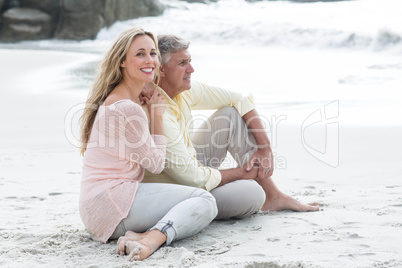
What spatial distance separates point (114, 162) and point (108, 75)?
491 mm

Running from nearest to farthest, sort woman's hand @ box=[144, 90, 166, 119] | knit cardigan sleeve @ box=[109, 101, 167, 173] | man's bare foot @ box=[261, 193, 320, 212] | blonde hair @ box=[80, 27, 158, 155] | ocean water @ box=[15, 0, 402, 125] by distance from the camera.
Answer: knit cardigan sleeve @ box=[109, 101, 167, 173], blonde hair @ box=[80, 27, 158, 155], woman's hand @ box=[144, 90, 166, 119], man's bare foot @ box=[261, 193, 320, 212], ocean water @ box=[15, 0, 402, 125]

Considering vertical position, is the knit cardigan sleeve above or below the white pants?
above

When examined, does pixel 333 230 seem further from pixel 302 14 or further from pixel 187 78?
pixel 302 14

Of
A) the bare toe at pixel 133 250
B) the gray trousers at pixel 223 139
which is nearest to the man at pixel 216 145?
the gray trousers at pixel 223 139

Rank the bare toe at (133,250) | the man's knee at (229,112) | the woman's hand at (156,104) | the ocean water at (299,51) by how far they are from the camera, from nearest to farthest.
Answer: the bare toe at (133,250) < the woman's hand at (156,104) < the man's knee at (229,112) < the ocean water at (299,51)

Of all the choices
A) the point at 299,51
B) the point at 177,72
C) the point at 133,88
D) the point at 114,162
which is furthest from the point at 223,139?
the point at 299,51

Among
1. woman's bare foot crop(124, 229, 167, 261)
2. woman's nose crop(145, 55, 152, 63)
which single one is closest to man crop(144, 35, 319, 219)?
woman's nose crop(145, 55, 152, 63)

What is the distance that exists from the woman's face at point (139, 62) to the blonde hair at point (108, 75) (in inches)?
1.0

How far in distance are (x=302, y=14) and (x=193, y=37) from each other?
4862mm

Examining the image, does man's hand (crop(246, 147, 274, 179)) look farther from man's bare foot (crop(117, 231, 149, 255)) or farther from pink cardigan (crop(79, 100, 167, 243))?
man's bare foot (crop(117, 231, 149, 255))

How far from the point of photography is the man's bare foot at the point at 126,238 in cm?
277

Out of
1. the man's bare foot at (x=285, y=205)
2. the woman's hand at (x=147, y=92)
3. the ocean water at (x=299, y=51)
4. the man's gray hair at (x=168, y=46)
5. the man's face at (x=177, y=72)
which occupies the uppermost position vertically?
the ocean water at (x=299, y=51)

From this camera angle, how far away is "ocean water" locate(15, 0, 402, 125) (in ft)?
26.5

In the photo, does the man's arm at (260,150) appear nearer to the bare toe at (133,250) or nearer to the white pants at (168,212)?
the white pants at (168,212)
